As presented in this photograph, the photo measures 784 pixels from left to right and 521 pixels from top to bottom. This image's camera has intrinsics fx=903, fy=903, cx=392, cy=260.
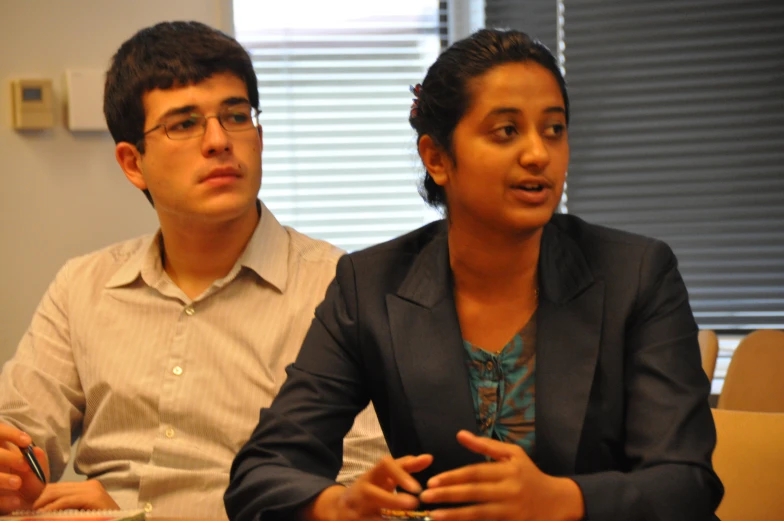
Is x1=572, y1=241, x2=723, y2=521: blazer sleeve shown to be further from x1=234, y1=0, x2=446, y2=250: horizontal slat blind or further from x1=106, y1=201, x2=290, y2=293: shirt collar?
x1=234, y1=0, x2=446, y2=250: horizontal slat blind

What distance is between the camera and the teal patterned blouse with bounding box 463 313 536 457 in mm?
1478

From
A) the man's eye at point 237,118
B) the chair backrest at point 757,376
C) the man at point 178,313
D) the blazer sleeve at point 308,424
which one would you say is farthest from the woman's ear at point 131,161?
the chair backrest at point 757,376

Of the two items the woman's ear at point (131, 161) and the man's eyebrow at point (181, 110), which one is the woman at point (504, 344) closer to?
the man's eyebrow at point (181, 110)

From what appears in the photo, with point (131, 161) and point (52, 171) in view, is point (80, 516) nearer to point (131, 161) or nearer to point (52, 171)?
point (131, 161)

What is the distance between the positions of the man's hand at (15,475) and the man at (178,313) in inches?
9.0

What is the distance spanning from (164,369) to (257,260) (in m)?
0.30

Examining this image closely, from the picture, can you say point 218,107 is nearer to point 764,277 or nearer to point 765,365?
point 765,365

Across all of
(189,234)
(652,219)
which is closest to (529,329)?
(189,234)

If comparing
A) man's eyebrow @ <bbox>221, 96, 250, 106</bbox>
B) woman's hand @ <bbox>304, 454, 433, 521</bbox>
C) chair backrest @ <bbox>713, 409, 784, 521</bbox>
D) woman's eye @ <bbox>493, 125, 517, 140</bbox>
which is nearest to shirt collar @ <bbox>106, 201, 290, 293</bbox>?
man's eyebrow @ <bbox>221, 96, 250, 106</bbox>

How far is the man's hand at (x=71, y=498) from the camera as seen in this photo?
1.59 meters

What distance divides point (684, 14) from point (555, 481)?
258cm

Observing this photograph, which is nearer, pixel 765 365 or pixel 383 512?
pixel 383 512

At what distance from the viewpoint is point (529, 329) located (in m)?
1.55

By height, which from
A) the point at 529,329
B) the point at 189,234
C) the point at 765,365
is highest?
the point at 189,234
